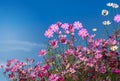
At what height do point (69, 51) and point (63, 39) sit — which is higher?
point (63, 39)

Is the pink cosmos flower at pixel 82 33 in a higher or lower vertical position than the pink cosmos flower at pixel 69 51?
higher

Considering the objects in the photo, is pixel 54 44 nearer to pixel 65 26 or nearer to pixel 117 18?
pixel 65 26

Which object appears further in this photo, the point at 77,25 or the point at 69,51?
the point at 77,25

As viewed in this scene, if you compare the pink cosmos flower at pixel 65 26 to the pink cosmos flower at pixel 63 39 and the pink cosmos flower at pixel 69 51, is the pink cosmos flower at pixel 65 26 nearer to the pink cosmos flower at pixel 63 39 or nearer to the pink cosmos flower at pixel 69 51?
the pink cosmos flower at pixel 63 39

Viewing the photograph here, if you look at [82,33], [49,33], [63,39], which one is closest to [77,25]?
[82,33]

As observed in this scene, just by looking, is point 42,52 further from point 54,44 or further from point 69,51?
point 69,51

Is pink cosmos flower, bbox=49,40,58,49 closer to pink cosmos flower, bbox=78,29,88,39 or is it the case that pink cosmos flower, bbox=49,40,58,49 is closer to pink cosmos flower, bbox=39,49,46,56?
pink cosmos flower, bbox=39,49,46,56

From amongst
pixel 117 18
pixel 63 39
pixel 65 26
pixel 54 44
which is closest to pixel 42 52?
pixel 54 44

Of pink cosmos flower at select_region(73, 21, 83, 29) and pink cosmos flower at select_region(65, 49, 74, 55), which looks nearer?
pink cosmos flower at select_region(65, 49, 74, 55)

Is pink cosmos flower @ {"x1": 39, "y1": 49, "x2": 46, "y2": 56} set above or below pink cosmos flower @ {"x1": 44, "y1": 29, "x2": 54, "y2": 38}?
below

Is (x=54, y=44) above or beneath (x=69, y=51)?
above

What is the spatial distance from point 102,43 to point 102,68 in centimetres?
93

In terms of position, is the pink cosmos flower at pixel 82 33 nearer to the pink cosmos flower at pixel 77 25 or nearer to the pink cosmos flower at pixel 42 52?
the pink cosmos flower at pixel 77 25

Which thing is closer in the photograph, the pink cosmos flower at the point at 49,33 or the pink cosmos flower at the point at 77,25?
the pink cosmos flower at the point at 49,33
